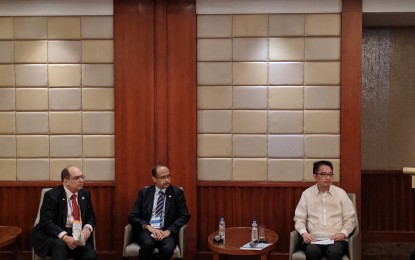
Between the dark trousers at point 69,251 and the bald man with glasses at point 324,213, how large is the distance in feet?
6.50

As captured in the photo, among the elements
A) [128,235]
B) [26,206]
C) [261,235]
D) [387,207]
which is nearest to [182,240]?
[128,235]

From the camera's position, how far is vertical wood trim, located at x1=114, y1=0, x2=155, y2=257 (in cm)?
551

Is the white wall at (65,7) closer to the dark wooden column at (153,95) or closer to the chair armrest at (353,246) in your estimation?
the dark wooden column at (153,95)

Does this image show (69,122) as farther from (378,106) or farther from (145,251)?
(378,106)

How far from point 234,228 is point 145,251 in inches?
43.2

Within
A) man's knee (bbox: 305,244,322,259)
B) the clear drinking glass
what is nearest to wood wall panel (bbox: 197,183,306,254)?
the clear drinking glass

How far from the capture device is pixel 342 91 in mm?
5414

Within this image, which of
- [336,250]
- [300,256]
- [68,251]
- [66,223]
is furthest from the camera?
[66,223]

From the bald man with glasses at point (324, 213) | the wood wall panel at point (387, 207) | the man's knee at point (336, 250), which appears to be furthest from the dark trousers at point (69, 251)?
the wood wall panel at point (387, 207)

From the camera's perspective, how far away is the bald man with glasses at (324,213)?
476 centimetres

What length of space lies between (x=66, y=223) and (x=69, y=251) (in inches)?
10.5

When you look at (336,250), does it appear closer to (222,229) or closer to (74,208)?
(222,229)

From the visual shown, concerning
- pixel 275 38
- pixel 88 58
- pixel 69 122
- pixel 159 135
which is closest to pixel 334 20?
pixel 275 38

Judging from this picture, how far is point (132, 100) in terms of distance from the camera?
5.54m
